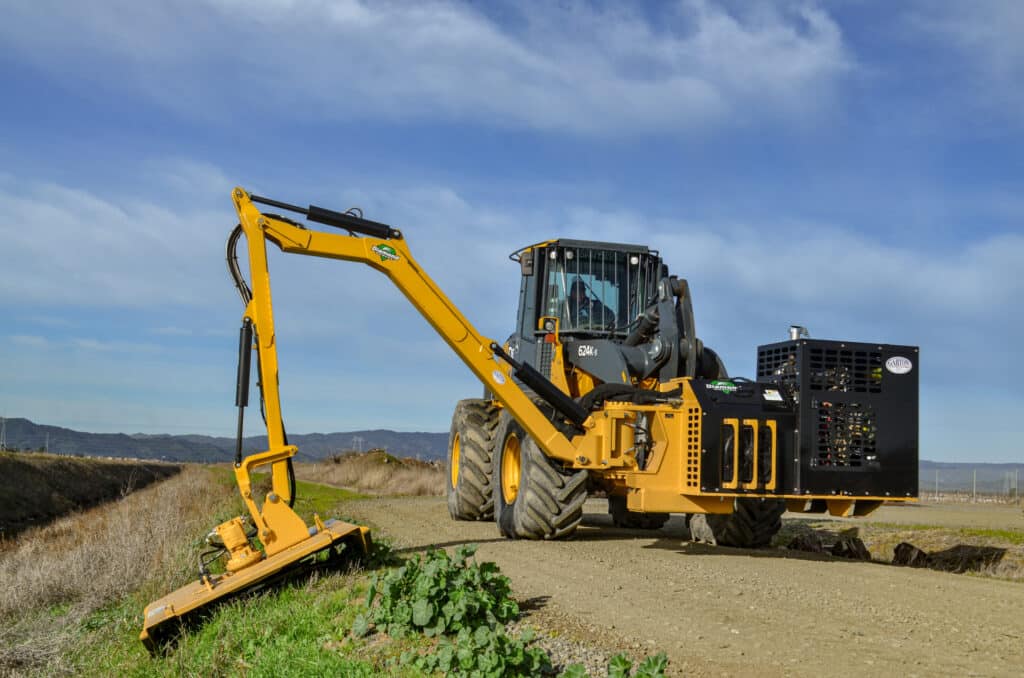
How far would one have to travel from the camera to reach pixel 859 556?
1352cm

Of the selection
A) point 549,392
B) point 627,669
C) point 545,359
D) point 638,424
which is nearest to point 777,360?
point 638,424

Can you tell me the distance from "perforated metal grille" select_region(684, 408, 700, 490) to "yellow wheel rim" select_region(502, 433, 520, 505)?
3.04 m

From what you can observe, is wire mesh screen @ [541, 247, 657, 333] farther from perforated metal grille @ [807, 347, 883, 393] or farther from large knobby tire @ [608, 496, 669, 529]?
large knobby tire @ [608, 496, 669, 529]

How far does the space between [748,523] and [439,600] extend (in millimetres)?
5902

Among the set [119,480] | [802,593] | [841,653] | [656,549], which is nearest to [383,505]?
[656,549]

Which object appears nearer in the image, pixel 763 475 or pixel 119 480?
pixel 763 475

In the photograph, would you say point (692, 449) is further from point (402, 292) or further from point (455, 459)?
point (455, 459)

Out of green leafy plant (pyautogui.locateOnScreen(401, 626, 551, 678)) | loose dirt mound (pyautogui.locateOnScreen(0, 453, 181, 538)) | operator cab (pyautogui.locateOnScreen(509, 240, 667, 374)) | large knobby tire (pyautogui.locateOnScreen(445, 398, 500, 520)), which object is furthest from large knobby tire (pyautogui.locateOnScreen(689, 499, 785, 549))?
loose dirt mound (pyautogui.locateOnScreen(0, 453, 181, 538))

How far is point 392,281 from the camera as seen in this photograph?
11.2 meters

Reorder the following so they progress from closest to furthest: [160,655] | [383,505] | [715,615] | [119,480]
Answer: [715,615] → [160,655] → [383,505] → [119,480]

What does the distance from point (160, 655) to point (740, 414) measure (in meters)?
5.91

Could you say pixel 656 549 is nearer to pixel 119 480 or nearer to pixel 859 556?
pixel 859 556

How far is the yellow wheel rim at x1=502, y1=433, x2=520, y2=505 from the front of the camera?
12.8 metres

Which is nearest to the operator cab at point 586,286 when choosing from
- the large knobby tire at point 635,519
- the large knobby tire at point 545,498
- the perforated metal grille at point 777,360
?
the large knobby tire at point 545,498
